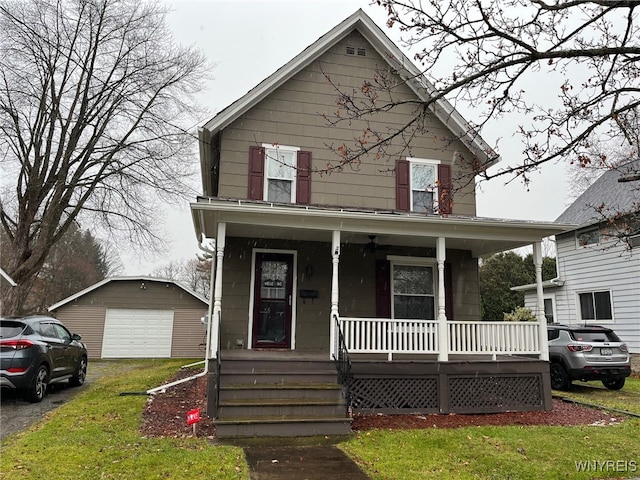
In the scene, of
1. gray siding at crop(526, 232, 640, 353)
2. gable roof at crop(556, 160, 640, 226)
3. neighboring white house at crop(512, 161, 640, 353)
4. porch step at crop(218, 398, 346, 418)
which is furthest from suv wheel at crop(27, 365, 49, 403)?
gable roof at crop(556, 160, 640, 226)

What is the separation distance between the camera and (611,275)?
1449cm

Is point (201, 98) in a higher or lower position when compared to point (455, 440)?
higher

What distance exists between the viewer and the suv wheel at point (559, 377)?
1043 centimetres

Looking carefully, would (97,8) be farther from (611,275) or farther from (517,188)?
(611,275)

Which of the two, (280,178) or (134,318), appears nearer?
(280,178)

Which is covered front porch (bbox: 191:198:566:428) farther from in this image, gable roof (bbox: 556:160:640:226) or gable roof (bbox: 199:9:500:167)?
gable roof (bbox: 556:160:640:226)

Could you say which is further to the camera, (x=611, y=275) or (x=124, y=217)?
(x=124, y=217)

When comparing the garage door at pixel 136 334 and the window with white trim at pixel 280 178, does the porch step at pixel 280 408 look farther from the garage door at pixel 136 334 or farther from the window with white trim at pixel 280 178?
the garage door at pixel 136 334

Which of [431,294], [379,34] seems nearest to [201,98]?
[379,34]

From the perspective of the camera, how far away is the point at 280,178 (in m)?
10.2

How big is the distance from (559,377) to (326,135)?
7832mm

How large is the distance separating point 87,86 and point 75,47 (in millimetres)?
1306

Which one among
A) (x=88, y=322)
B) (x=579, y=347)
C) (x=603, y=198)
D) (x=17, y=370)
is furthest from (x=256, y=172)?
(x=603, y=198)

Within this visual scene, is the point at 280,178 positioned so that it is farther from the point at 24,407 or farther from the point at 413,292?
the point at 24,407
